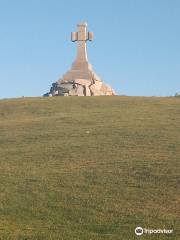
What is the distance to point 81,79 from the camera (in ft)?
183

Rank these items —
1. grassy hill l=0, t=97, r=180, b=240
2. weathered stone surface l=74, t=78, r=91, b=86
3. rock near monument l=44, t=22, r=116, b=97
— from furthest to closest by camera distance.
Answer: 1. weathered stone surface l=74, t=78, r=91, b=86
2. rock near monument l=44, t=22, r=116, b=97
3. grassy hill l=0, t=97, r=180, b=240

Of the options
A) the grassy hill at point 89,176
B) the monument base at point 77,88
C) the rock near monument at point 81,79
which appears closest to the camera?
the grassy hill at point 89,176

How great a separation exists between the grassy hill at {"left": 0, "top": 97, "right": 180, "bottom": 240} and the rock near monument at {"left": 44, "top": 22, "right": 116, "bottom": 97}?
59.6ft

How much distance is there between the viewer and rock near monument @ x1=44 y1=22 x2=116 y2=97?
5416cm

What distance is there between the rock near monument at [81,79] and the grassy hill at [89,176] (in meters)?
18.2

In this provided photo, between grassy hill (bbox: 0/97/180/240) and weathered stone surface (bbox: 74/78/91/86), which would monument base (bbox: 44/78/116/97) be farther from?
grassy hill (bbox: 0/97/180/240)

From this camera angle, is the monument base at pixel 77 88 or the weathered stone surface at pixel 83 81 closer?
the monument base at pixel 77 88

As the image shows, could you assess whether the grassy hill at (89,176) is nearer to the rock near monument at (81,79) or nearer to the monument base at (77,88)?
the monument base at (77,88)

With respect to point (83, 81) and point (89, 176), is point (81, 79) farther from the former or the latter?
point (89, 176)

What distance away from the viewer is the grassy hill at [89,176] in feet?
46.0

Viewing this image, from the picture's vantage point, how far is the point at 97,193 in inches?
661

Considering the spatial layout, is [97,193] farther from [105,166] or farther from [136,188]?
[105,166]

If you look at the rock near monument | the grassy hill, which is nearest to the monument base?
the rock near monument

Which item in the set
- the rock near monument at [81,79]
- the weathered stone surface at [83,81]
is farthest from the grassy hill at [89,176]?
the weathered stone surface at [83,81]
